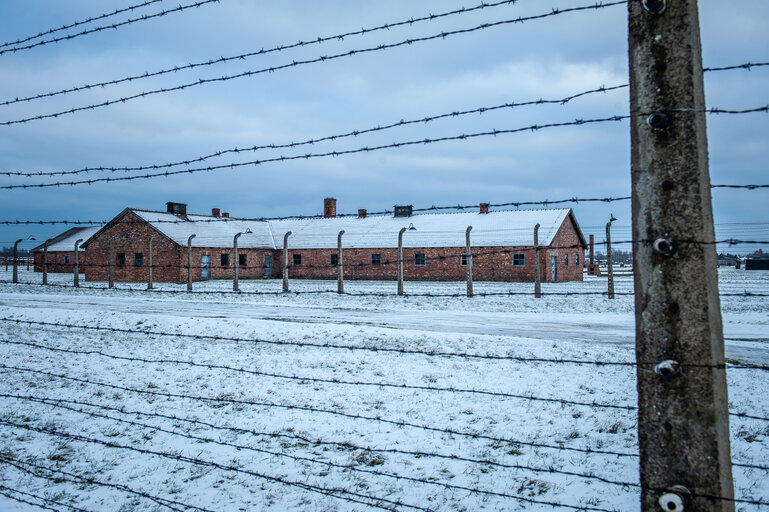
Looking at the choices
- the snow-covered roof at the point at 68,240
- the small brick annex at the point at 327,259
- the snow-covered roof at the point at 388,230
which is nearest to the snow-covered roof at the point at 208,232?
the snow-covered roof at the point at 388,230

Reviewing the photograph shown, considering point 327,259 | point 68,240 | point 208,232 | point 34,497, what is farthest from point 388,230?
point 34,497

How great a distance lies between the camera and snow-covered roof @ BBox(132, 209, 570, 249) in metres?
33.9

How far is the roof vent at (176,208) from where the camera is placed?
128ft

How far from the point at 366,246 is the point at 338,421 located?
105ft

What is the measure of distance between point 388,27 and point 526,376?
5238 mm

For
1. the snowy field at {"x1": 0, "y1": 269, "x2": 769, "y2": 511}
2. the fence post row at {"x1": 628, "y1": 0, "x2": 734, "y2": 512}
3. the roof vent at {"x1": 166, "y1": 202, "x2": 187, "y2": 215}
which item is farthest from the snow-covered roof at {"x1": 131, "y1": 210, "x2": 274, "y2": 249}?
the fence post row at {"x1": 628, "y1": 0, "x2": 734, "y2": 512}

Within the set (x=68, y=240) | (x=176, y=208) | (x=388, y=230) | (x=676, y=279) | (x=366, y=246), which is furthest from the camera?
(x=68, y=240)

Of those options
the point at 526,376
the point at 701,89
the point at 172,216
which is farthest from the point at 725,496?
the point at 172,216

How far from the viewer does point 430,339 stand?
9883 millimetres

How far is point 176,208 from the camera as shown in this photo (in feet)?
129

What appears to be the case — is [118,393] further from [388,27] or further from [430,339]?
[388,27]

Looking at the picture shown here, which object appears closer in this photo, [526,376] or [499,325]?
[526,376]

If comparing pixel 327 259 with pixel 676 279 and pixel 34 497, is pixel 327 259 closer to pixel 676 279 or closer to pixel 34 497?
pixel 34 497

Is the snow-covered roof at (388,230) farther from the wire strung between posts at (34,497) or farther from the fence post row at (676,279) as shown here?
the fence post row at (676,279)
